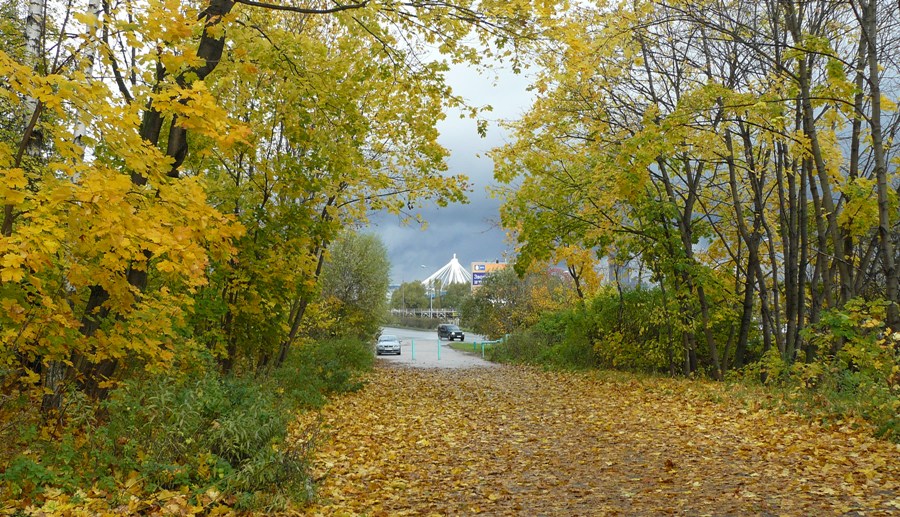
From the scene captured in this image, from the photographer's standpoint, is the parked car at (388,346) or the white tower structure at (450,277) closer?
the parked car at (388,346)

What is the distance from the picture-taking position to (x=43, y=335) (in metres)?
5.41

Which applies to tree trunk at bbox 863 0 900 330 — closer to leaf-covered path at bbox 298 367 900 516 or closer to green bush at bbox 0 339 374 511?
leaf-covered path at bbox 298 367 900 516

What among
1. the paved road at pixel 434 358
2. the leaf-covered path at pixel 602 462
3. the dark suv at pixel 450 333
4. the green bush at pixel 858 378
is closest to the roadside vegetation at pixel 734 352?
the green bush at pixel 858 378

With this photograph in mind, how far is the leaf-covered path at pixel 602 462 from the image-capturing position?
5301 mm

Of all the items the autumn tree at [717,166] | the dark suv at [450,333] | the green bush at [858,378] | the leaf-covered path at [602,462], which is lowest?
the leaf-covered path at [602,462]

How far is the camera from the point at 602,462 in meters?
6.92

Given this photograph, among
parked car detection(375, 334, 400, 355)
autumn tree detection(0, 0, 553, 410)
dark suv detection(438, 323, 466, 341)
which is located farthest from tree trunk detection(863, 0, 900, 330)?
dark suv detection(438, 323, 466, 341)

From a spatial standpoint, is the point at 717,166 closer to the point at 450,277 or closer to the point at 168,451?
the point at 168,451

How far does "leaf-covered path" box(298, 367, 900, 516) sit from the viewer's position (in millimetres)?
5301

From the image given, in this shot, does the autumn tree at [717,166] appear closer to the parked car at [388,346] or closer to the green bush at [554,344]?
the green bush at [554,344]

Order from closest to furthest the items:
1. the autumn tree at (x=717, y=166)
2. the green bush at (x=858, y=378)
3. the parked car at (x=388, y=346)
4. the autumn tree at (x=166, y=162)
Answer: the autumn tree at (x=166, y=162) < the green bush at (x=858, y=378) < the autumn tree at (x=717, y=166) < the parked car at (x=388, y=346)

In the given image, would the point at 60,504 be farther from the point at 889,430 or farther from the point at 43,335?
the point at 889,430

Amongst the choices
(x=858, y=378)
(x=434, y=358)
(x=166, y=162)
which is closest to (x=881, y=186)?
(x=858, y=378)

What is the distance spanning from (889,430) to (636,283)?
1080 cm
